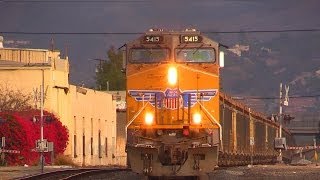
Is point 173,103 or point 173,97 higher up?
point 173,97

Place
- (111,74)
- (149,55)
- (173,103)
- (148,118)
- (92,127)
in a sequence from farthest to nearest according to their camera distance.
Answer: (111,74)
(92,127)
(149,55)
(173,103)
(148,118)

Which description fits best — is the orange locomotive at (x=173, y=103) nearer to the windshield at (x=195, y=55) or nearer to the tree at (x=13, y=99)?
the windshield at (x=195, y=55)

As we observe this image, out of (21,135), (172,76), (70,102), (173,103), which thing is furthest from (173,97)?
(70,102)

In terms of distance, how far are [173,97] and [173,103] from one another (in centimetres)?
22

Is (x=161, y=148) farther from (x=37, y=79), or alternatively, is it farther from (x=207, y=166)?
(x=37, y=79)

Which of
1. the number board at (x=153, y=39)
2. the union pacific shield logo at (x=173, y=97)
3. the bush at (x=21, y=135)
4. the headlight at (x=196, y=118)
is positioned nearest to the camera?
the headlight at (x=196, y=118)

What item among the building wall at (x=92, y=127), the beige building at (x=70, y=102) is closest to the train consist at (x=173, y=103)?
the beige building at (x=70, y=102)

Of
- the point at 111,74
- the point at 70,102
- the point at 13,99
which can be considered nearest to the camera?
the point at 13,99

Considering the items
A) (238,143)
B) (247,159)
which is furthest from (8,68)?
(238,143)

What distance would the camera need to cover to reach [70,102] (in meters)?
80.0

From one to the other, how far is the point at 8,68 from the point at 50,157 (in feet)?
39.8

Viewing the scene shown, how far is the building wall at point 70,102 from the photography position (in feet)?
250

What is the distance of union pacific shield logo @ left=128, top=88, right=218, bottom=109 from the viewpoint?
30.0 meters

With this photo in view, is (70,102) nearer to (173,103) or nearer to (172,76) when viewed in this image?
(172,76)
